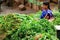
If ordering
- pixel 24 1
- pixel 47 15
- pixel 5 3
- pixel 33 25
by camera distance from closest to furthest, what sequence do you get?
pixel 33 25, pixel 47 15, pixel 24 1, pixel 5 3

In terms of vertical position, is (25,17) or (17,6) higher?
(25,17)

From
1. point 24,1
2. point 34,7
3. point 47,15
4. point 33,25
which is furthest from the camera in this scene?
point 24,1

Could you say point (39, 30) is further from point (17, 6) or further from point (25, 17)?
point (17, 6)

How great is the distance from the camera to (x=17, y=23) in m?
4.36

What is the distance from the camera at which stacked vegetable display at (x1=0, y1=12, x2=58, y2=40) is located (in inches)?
152

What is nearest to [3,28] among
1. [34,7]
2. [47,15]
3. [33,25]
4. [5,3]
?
[33,25]

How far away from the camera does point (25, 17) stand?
479cm

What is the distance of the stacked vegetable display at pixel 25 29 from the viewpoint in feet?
12.6

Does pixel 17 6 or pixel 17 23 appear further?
pixel 17 6

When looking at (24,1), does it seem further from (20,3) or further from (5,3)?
(5,3)

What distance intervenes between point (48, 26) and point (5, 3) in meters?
12.9

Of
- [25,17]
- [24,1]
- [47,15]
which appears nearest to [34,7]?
[24,1]

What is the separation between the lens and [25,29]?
4.02m

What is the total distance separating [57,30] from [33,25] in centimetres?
58
